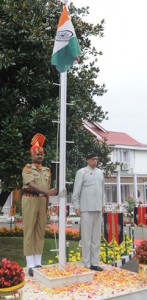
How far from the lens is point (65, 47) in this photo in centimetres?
493

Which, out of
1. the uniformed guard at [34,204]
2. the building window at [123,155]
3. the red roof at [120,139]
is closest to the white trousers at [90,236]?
the uniformed guard at [34,204]

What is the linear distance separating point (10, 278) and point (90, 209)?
215cm

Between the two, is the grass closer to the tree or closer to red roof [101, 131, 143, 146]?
the tree

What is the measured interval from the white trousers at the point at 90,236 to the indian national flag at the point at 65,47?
2.43 m

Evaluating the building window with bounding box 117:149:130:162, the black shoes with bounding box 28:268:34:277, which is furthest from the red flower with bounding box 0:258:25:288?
the building window with bounding box 117:149:130:162

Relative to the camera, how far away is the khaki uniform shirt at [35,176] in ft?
16.6

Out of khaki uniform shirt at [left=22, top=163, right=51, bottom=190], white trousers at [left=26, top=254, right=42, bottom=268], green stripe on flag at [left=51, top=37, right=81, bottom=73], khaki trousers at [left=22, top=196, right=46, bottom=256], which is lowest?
white trousers at [left=26, top=254, right=42, bottom=268]

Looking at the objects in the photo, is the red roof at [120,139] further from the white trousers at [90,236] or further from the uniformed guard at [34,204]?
the uniformed guard at [34,204]

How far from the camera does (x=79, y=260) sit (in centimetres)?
640

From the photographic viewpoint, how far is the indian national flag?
4914mm

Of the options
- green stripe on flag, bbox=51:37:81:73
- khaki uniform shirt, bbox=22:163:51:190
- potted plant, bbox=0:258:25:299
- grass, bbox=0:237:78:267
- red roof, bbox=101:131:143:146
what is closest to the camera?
potted plant, bbox=0:258:25:299

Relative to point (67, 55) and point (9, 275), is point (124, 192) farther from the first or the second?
point (9, 275)

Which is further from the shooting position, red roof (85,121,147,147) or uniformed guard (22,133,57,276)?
red roof (85,121,147,147)

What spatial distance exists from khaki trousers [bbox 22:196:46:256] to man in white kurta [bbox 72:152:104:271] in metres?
0.58
